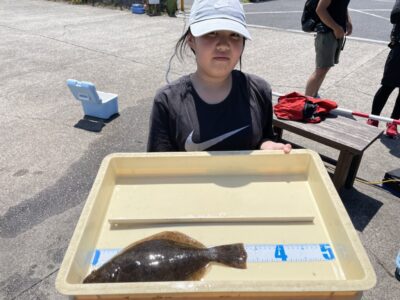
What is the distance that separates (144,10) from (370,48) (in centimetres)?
832

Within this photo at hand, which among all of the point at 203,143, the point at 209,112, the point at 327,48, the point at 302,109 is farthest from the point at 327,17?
the point at 203,143

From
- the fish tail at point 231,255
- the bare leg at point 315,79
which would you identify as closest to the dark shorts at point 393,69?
the bare leg at point 315,79

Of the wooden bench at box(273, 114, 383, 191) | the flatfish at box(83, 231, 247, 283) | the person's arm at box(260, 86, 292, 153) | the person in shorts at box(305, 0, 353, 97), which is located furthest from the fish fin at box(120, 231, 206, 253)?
the person in shorts at box(305, 0, 353, 97)

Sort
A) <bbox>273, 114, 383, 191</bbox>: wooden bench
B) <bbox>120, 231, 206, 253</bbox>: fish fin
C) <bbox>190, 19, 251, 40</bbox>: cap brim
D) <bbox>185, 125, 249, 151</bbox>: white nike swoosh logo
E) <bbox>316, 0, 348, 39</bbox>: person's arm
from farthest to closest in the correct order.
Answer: <bbox>316, 0, 348, 39</bbox>: person's arm
<bbox>273, 114, 383, 191</bbox>: wooden bench
<bbox>185, 125, 249, 151</bbox>: white nike swoosh logo
<bbox>190, 19, 251, 40</bbox>: cap brim
<bbox>120, 231, 206, 253</bbox>: fish fin

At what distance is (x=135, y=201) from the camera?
1.46 metres

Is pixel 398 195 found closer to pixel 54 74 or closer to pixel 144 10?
pixel 54 74

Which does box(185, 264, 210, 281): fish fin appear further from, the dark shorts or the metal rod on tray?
the dark shorts

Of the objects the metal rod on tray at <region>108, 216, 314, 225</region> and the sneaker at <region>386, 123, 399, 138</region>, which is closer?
the metal rod on tray at <region>108, 216, 314, 225</region>

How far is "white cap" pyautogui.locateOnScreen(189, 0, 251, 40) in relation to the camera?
1.48 metres

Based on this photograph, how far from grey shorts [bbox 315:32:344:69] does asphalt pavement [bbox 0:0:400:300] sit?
40.5 inches

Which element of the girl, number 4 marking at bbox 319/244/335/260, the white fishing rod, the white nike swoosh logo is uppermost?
the girl

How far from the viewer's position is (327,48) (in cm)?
454

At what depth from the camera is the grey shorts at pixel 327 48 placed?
4.48 m

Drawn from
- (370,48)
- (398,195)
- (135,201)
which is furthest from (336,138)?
(370,48)
